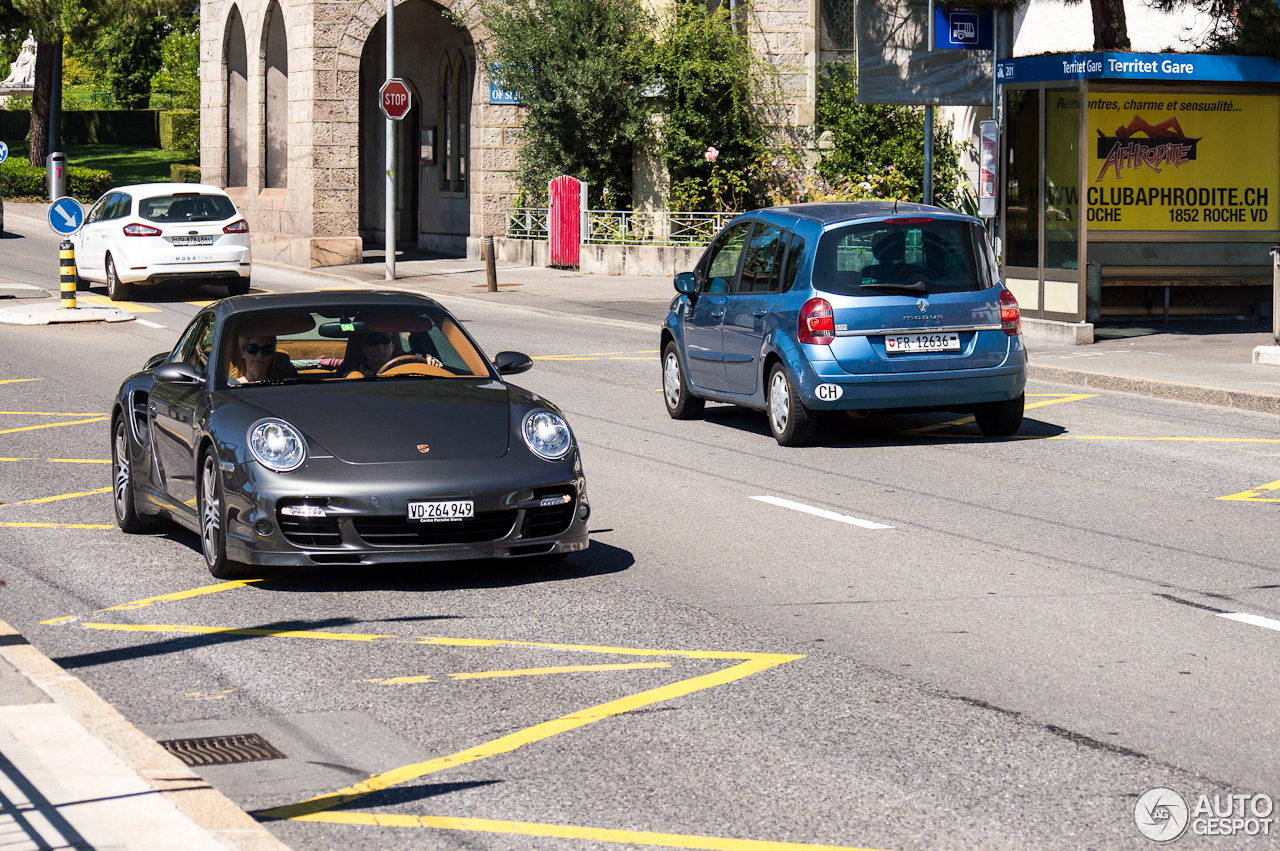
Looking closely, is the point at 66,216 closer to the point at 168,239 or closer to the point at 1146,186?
the point at 168,239

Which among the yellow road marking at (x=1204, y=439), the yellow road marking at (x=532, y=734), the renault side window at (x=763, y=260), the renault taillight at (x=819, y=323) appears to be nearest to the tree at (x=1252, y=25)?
the yellow road marking at (x=1204, y=439)

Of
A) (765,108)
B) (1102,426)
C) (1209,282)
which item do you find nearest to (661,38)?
(765,108)

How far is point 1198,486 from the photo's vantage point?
36.9ft

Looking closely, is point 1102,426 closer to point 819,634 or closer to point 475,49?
point 819,634

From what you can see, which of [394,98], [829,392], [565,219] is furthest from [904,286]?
[565,219]

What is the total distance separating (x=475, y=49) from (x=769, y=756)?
109 ft

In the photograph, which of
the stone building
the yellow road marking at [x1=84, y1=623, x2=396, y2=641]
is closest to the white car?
the stone building

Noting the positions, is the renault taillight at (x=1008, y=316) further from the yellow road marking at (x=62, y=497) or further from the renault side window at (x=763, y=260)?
the yellow road marking at (x=62, y=497)

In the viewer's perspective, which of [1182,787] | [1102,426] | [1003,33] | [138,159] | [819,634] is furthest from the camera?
[138,159]

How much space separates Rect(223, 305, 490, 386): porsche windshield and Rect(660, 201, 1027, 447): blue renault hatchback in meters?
4.03

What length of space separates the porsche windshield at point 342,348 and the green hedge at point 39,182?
151ft

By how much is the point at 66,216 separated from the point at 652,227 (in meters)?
12.4

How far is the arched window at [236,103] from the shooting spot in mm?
43219

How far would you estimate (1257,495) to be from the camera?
1087 centimetres
